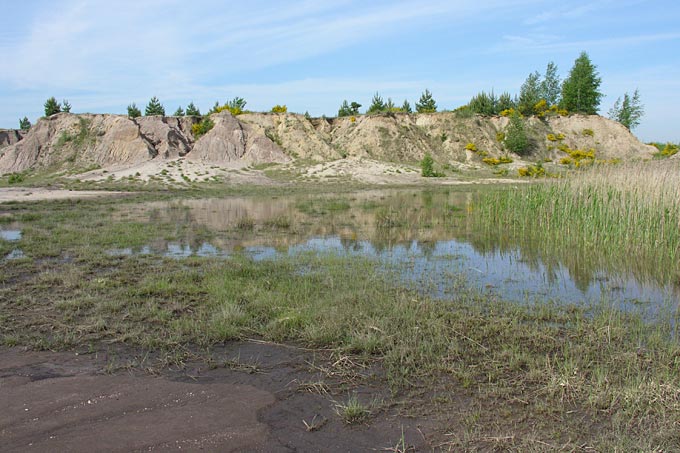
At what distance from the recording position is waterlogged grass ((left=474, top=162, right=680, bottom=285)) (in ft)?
31.9

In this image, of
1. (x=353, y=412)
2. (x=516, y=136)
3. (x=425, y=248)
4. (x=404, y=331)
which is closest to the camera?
(x=353, y=412)

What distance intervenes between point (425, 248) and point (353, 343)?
652 centimetres

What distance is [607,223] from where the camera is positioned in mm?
11305

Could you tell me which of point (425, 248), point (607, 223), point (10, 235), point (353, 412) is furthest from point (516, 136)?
point (353, 412)

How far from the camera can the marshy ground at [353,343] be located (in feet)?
12.6

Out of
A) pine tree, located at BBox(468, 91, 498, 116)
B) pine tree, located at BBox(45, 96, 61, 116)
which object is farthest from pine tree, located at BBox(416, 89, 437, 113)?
pine tree, located at BBox(45, 96, 61, 116)

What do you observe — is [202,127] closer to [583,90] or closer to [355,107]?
[355,107]

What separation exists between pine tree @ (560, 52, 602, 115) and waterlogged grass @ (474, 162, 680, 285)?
52.3 metres

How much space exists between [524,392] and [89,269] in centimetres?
796

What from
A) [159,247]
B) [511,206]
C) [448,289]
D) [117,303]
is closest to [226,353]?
[117,303]

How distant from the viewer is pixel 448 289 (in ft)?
25.5

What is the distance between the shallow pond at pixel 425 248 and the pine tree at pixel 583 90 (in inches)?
1886

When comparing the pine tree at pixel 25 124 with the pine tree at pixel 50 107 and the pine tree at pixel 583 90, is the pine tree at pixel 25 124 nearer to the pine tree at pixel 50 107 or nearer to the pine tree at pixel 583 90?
the pine tree at pixel 50 107

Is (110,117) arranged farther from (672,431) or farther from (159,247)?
(672,431)
